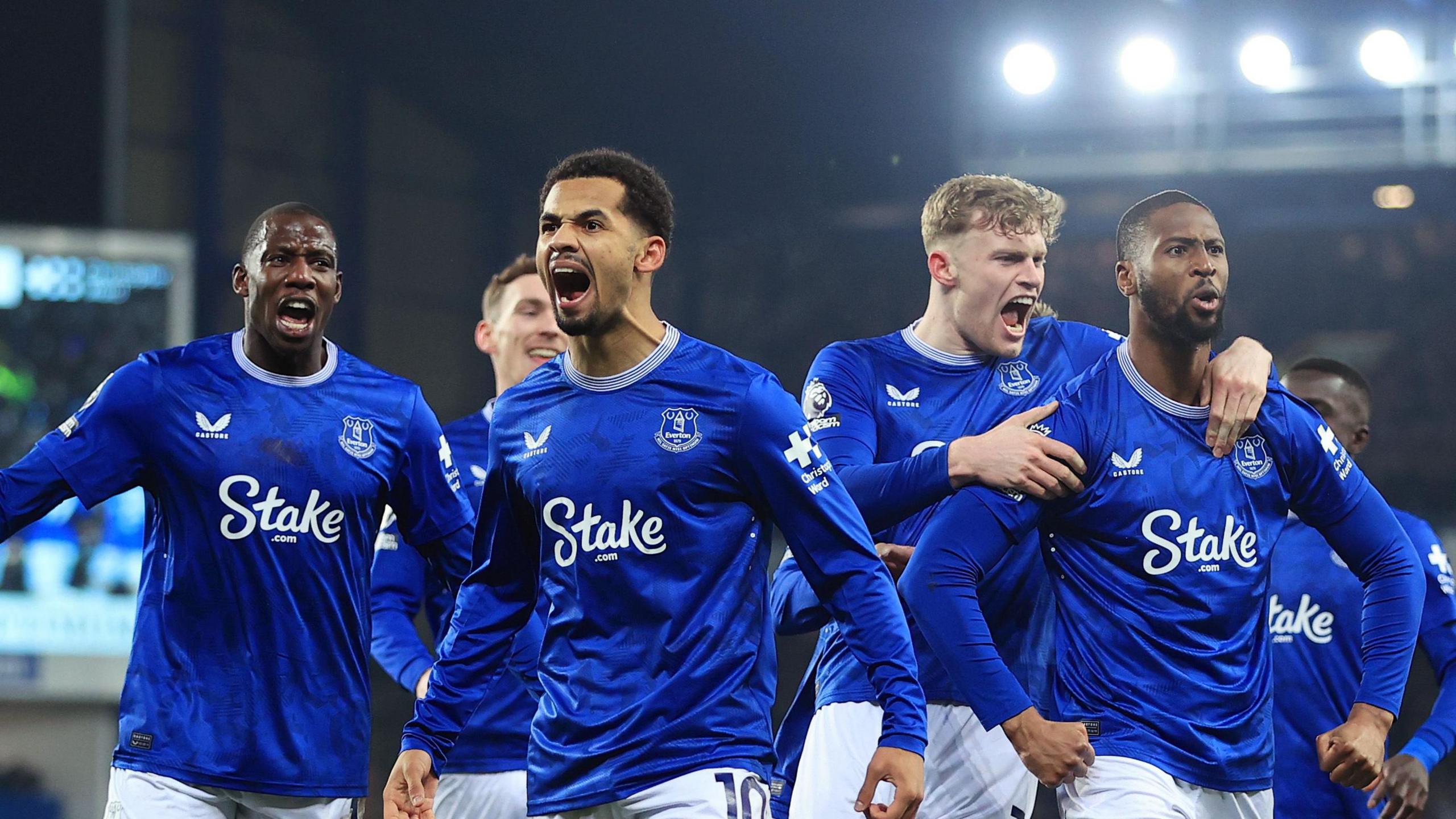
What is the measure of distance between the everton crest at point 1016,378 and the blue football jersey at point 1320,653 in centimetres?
117

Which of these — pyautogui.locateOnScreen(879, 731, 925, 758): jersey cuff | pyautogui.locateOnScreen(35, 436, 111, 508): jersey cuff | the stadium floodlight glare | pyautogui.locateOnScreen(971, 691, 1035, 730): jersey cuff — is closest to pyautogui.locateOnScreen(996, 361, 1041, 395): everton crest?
pyautogui.locateOnScreen(971, 691, 1035, 730): jersey cuff

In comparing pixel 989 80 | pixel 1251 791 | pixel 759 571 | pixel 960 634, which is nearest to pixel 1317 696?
pixel 1251 791

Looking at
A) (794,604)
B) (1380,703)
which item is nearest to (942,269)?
(794,604)

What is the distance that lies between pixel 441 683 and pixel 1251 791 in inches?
68.5

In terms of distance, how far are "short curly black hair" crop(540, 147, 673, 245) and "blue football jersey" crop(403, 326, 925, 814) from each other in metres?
0.29

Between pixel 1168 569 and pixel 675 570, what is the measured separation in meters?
1.11

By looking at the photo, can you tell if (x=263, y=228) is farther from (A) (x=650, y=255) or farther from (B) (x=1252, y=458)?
(B) (x=1252, y=458)

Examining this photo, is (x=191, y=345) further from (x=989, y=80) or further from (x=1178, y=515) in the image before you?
(x=989, y=80)

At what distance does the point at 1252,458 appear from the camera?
3350 millimetres

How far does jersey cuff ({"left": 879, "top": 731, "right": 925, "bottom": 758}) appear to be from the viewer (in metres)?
2.67

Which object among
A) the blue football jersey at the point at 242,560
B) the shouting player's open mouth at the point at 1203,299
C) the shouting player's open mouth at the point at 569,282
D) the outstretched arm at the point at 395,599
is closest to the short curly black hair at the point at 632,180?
the shouting player's open mouth at the point at 569,282

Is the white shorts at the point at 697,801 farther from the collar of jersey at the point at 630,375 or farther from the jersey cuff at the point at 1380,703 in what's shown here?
the jersey cuff at the point at 1380,703

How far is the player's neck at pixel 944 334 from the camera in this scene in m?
4.07

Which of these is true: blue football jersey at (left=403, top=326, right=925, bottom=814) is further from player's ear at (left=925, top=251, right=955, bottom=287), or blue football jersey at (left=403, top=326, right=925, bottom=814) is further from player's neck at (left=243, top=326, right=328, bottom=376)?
player's ear at (left=925, top=251, right=955, bottom=287)
